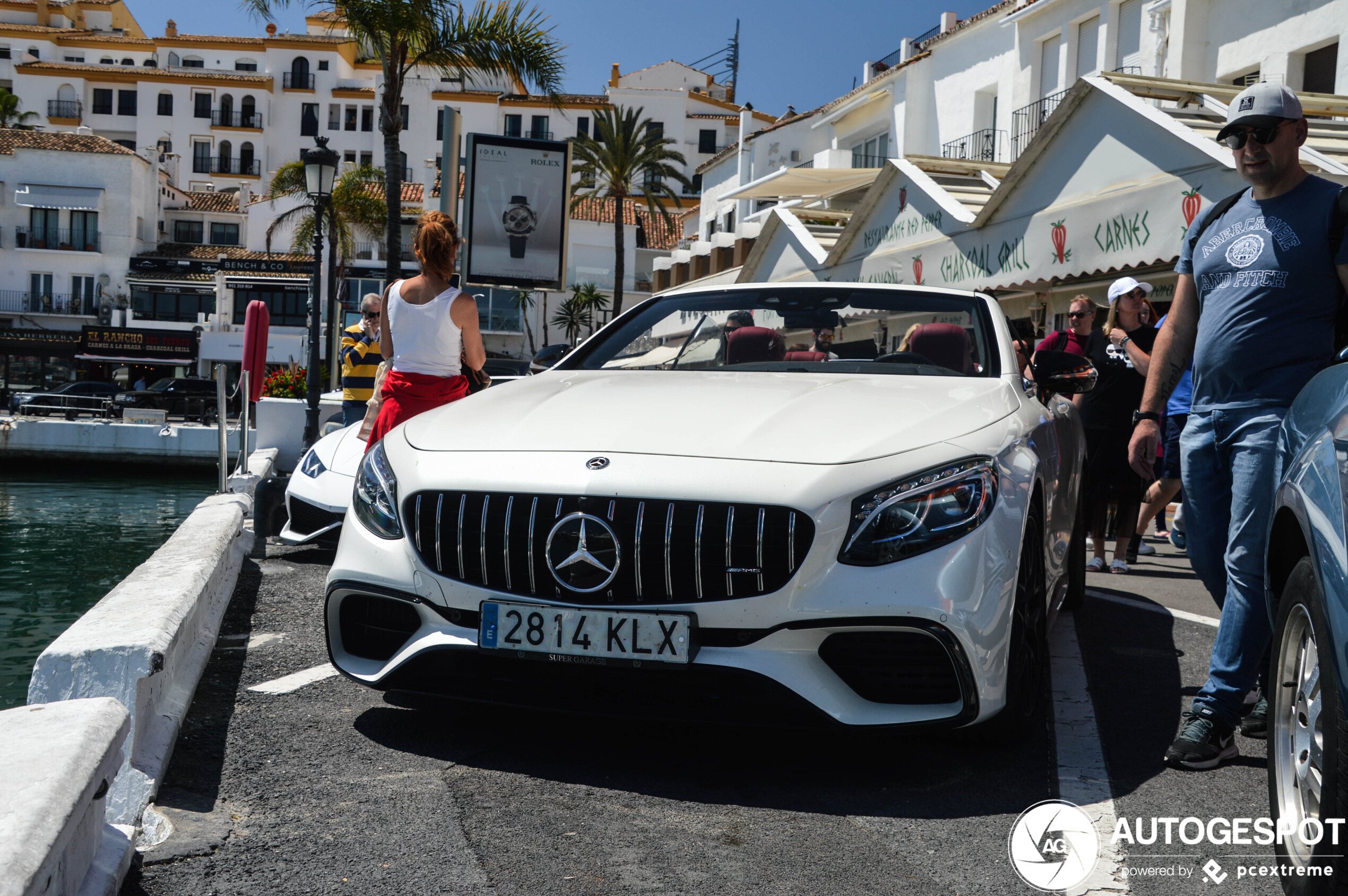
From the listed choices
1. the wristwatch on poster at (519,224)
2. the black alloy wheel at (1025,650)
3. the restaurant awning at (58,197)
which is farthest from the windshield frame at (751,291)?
the restaurant awning at (58,197)

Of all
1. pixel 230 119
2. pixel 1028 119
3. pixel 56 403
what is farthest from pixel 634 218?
pixel 1028 119

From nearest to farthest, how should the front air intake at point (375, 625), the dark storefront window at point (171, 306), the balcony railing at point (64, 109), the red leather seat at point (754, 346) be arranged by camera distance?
the front air intake at point (375, 625) < the red leather seat at point (754, 346) < the dark storefront window at point (171, 306) < the balcony railing at point (64, 109)

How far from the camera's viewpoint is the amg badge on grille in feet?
9.93

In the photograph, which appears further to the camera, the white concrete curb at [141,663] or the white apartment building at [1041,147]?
the white apartment building at [1041,147]

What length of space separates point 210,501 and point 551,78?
11.2 m

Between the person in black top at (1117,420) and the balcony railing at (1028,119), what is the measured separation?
19.3m

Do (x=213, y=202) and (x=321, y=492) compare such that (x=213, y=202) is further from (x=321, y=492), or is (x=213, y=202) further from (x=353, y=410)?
(x=321, y=492)

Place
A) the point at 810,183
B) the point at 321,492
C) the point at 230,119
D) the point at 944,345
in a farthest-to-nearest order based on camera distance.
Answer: the point at 230,119 < the point at 810,183 < the point at 321,492 < the point at 944,345

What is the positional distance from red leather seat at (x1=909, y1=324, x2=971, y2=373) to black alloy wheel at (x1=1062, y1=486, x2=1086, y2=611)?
4.45 ft

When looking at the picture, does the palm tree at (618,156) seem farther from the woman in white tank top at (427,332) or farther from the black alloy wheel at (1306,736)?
the black alloy wheel at (1306,736)

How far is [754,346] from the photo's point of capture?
466 centimetres

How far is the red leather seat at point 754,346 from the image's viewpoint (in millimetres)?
4617

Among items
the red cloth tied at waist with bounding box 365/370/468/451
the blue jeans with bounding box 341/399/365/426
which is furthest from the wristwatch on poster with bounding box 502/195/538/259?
the red cloth tied at waist with bounding box 365/370/468/451

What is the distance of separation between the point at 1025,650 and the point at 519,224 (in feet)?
36.2
